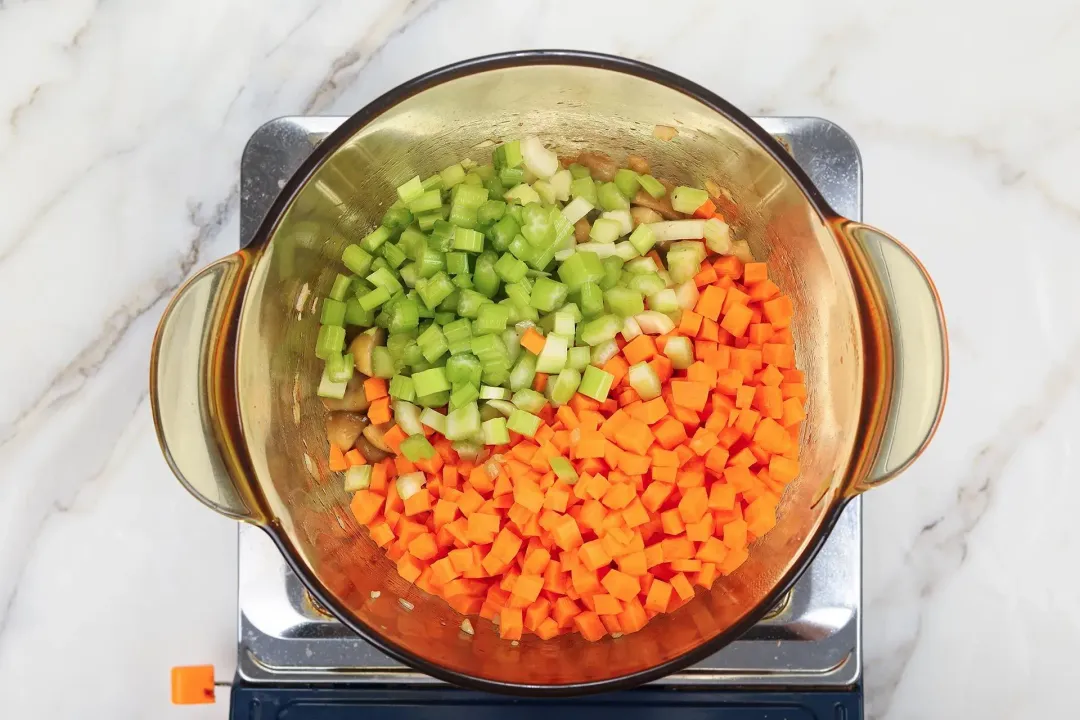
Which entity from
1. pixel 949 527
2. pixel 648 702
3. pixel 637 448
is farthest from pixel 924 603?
pixel 637 448

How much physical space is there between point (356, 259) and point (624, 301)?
311 mm

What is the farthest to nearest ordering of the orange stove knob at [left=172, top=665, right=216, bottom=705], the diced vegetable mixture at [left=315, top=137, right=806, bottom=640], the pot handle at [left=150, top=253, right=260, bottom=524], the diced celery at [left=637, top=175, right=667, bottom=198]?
1. the orange stove knob at [left=172, top=665, right=216, bottom=705]
2. the diced celery at [left=637, top=175, right=667, bottom=198]
3. the diced vegetable mixture at [left=315, top=137, right=806, bottom=640]
4. the pot handle at [left=150, top=253, right=260, bottom=524]

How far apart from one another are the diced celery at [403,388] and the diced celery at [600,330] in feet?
0.66

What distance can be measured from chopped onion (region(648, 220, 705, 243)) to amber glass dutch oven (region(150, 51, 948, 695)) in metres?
0.05

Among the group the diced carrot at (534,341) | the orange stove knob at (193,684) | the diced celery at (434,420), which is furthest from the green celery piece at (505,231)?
the orange stove knob at (193,684)

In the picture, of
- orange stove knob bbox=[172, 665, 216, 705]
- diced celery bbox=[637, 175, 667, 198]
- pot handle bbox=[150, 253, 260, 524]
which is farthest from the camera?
orange stove knob bbox=[172, 665, 216, 705]

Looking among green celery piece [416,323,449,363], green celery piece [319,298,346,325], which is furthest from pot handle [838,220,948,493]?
green celery piece [319,298,346,325]

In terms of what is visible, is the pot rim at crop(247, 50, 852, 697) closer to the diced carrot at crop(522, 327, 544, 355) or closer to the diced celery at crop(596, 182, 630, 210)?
the diced celery at crop(596, 182, 630, 210)

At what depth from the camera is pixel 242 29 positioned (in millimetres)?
1156

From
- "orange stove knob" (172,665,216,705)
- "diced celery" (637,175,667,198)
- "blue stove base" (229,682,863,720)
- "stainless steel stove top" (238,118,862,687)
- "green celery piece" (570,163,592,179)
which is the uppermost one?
"green celery piece" (570,163,592,179)

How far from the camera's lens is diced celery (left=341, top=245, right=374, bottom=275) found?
90 centimetres

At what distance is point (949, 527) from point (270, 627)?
0.95 meters

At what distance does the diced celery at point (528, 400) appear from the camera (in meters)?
0.88

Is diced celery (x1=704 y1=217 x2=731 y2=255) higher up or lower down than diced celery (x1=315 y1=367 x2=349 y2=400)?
higher up
